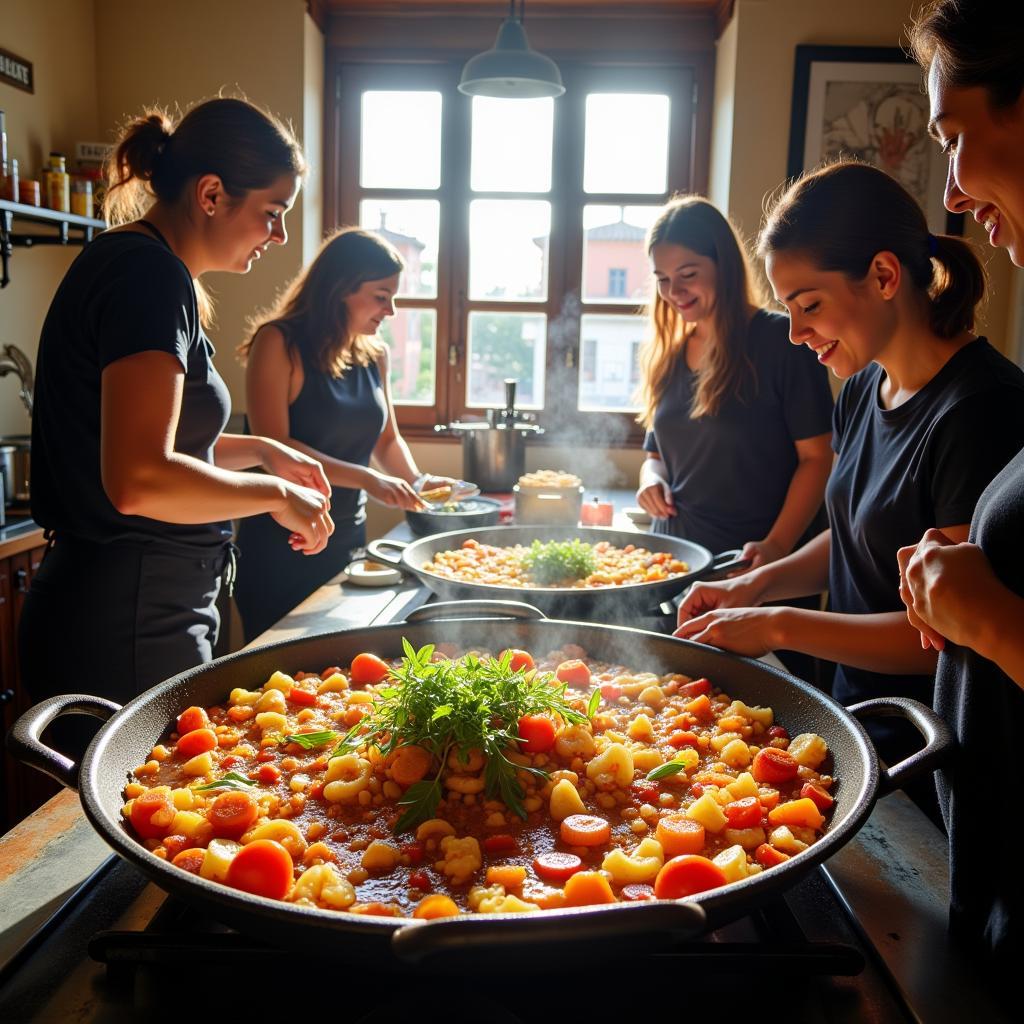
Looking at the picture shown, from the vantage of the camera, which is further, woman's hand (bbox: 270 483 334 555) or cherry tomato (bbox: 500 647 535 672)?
woman's hand (bbox: 270 483 334 555)

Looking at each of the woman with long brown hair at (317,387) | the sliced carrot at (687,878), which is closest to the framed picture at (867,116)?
the woman with long brown hair at (317,387)

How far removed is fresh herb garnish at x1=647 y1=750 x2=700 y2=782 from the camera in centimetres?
132

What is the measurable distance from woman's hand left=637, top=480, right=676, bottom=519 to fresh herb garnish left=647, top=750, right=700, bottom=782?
1.66 m

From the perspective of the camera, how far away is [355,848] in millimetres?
1145

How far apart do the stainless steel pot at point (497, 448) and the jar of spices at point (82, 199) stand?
187cm

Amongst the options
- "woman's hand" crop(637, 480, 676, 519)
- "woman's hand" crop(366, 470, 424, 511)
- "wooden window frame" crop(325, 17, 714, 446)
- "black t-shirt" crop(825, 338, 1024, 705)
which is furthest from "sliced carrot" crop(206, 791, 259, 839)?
"wooden window frame" crop(325, 17, 714, 446)

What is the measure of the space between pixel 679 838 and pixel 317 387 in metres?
2.53

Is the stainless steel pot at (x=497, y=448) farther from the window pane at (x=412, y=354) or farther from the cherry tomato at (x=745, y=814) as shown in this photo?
the cherry tomato at (x=745, y=814)

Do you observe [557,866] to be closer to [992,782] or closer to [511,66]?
[992,782]

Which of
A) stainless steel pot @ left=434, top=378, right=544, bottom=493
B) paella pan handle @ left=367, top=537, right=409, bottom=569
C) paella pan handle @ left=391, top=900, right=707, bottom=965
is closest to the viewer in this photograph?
paella pan handle @ left=391, top=900, right=707, bottom=965

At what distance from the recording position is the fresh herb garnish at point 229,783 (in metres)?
1.25

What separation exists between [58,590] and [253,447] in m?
0.66

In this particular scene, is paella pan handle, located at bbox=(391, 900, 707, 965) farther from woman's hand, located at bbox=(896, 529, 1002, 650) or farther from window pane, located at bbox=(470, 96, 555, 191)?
window pane, located at bbox=(470, 96, 555, 191)

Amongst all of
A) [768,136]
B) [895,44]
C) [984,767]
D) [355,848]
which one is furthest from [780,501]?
[895,44]
